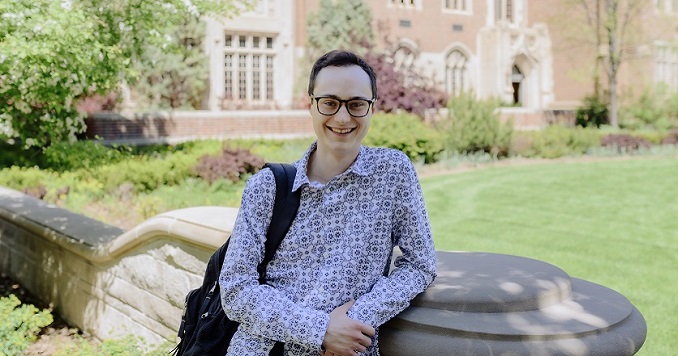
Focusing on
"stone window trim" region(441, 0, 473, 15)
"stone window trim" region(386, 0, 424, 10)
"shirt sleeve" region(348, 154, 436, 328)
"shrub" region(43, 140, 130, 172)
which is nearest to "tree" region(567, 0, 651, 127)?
"stone window trim" region(441, 0, 473, 15)

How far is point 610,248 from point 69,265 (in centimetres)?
554

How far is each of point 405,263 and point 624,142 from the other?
61.7 feet

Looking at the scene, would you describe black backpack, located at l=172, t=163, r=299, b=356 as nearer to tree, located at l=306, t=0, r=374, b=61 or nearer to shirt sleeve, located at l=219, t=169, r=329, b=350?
shirt sleeve, located at l=219, t=169, r=329, b=350

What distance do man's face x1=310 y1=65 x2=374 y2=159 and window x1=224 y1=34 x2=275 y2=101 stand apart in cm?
2154

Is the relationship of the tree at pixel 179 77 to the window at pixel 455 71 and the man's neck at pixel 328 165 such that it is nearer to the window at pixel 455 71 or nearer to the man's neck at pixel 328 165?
the window at pixel 455 71

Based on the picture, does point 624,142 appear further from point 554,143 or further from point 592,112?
point 592,112

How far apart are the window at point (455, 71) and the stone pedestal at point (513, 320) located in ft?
89.9

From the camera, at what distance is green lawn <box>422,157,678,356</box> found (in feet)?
19.8

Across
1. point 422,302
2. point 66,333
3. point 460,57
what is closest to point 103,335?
point 66,333

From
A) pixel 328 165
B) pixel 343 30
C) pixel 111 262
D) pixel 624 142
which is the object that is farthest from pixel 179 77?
pixel 328 165

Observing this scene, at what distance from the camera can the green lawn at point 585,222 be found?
Answer: 6.04 meters

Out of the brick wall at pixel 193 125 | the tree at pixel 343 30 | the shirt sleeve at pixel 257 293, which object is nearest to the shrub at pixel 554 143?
the tree at pixel 343 30

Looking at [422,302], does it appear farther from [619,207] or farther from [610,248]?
[619,207]

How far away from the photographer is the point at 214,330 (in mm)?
2361
